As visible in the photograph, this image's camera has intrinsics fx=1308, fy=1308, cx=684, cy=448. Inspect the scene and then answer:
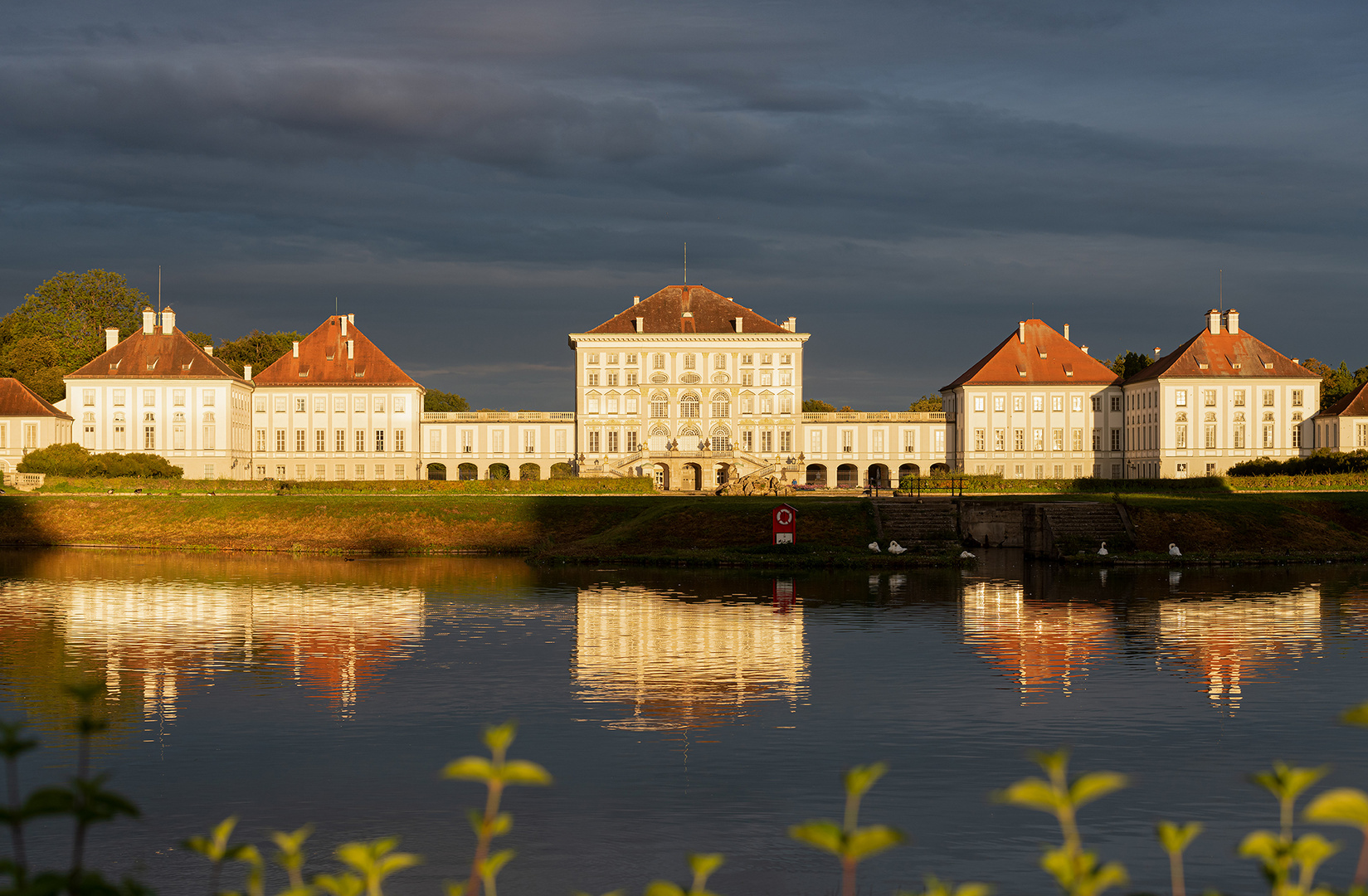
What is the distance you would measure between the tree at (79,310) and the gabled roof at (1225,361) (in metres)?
91.0

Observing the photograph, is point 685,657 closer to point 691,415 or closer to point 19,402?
point 691,415

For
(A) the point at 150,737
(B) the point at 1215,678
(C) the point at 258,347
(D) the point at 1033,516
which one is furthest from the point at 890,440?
(A) the point at 150,737

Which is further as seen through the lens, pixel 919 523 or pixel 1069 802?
pixel 919 523

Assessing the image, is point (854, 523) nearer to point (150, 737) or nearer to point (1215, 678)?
point (1215, 678)

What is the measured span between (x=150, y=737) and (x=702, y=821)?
8.93 metres

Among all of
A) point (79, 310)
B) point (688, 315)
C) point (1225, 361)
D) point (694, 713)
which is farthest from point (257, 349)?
point (694, 713)

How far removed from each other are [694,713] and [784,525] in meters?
30.1

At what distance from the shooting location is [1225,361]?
103 meters

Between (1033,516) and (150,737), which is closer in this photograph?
(150,737)

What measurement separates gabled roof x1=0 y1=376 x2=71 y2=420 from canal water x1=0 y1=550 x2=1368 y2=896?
63.0 meters

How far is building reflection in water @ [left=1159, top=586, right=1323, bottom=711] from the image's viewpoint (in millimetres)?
24422

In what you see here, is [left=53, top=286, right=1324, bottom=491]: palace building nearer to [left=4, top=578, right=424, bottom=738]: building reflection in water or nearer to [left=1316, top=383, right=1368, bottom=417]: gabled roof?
[left=1316, top=383, right=1368, bottom=417]: gabled roof

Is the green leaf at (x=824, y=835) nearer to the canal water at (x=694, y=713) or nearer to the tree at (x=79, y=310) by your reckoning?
the canal water at (x=694, y=713)

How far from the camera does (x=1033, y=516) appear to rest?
5672cm
